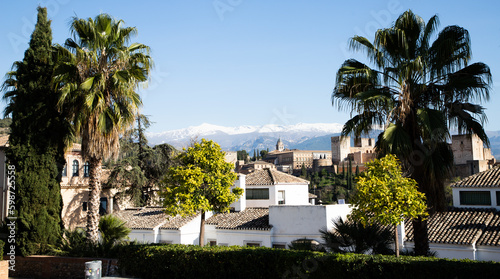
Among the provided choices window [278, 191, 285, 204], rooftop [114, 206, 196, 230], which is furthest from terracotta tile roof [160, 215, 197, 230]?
window [278, 191, 285, 204]

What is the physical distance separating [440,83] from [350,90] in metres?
2.20

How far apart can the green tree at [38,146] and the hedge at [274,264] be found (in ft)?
12.0

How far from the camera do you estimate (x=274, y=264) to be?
39.2ft

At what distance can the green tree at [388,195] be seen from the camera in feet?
34.0

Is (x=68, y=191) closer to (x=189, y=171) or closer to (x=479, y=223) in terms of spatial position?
(x=189, y=171)

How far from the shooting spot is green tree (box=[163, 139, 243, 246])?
1616 cm

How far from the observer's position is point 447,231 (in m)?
21.6

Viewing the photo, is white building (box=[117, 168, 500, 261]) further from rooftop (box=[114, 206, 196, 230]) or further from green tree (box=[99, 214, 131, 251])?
green tree (box=[99, 214, 131, 251])

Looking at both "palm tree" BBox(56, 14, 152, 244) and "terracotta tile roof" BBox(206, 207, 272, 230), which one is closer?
"palm tree" BBox(56, 14, 152, 244)

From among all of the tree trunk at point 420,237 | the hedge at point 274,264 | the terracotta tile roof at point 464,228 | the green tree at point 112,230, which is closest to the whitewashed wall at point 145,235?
the green tree at point 112,230

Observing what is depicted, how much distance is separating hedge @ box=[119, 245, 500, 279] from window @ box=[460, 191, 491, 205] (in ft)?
57.4

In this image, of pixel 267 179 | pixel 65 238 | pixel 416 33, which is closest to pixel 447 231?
pixel 267 179

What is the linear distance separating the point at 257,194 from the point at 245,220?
13.1 ft

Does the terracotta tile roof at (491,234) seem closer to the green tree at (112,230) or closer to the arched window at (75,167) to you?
the green tree at (112,230)
